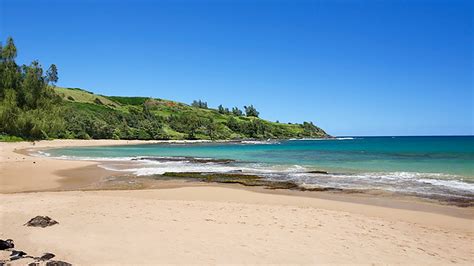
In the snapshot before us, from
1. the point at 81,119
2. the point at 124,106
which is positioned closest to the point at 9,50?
the point at 81,119

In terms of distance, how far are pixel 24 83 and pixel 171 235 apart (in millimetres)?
63378

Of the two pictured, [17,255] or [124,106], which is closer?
[17,255]

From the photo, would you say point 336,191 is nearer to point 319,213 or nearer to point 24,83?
point 319,213

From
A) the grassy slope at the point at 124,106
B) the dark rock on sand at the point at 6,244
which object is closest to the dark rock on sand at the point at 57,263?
the dark rock on sand at the point at 6,244

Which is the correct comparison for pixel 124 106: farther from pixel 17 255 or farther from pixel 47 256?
pixel 47 256

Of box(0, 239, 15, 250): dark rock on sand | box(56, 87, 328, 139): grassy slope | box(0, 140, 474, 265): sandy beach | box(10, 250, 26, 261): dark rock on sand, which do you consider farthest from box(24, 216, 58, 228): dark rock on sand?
box(56, 87, 328, 139): grassy slope

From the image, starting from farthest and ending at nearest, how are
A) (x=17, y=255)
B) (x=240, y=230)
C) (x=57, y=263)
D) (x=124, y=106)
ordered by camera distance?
(x=124, y=106) < (x=240, y=230) < (x=17, y=255) < (x=57, y=263)

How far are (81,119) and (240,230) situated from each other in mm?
111094

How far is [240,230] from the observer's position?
10000 mm

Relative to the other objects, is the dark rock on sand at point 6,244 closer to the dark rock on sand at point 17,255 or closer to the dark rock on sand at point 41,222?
the dark rock on sand at point 17,255

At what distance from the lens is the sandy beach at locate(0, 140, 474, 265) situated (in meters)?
7.96

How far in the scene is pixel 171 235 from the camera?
930 centimetres

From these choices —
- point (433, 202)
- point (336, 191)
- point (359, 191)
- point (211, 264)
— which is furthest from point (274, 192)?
point (211, 264)

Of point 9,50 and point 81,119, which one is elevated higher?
point 9,50
